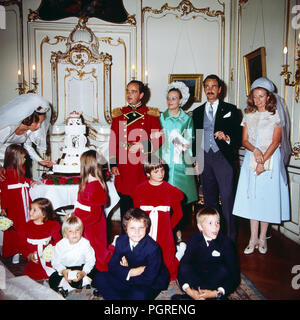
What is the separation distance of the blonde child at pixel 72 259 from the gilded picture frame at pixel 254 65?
3.53 m

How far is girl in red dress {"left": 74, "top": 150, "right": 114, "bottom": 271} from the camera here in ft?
9.54

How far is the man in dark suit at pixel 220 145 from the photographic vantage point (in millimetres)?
3383

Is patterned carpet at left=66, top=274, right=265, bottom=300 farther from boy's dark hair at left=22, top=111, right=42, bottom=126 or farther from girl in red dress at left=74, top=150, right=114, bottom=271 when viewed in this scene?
boy's dark hair at left=22, top=111, right=42, bottom=126

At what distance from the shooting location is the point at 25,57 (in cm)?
519

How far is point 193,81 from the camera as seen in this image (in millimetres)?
5531

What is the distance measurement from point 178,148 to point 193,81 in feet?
8.51

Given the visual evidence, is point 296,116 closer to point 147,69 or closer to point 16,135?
point 147,69

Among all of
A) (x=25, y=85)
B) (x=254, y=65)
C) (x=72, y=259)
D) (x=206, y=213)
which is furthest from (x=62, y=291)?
(x=254, y=65)

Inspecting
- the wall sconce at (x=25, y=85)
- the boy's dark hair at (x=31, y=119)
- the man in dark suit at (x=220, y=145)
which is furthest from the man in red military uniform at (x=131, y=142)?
the wall sconce at (x=25, y=85)

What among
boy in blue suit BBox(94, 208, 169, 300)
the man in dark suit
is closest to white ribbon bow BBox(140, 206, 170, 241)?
boy in blue suit BBox(94, 208, 169, 300)

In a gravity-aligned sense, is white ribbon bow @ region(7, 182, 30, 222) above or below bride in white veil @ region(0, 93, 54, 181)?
below

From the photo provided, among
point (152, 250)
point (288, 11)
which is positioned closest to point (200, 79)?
point (288, 11)

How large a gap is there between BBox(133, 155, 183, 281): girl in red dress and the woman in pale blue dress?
96cm

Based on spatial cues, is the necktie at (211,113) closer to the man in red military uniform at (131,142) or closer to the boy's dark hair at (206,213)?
the man in red military uniform at (131,142)
